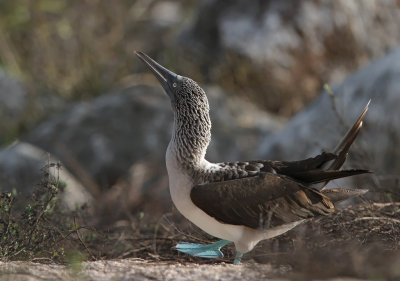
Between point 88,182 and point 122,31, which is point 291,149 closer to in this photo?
point 88,182

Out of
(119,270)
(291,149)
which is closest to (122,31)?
(291,149)

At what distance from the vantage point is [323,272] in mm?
4023

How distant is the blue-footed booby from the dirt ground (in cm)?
20

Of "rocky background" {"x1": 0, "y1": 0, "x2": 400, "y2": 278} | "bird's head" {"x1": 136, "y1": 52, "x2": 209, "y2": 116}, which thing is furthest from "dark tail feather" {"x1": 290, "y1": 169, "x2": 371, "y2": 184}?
"rocky background" {"x1": 0, "y1": 0, "x2": 400, "y2": 278}

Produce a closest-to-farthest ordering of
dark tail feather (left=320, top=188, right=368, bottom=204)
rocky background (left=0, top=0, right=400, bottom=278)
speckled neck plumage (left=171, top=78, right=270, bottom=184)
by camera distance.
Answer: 1. speckled neck plumage (left=171, top=78, right=270, bottom=184)
2. dark tail feather (left=320, top=188, right=368, bottom=204)
3. rocky background (left=0, top=0, right=400, bottom=278)

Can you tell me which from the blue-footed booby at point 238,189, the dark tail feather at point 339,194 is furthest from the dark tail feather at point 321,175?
the dark tail feather at point 339,194

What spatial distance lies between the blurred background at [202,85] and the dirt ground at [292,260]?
7.05 feet

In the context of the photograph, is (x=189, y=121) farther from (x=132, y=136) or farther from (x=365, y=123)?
(x=132, y=136)

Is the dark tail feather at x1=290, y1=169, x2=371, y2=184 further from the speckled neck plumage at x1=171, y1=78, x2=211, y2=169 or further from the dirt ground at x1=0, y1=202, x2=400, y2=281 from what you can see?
the speckled neck plumage at x1=171, y1=78, x2=211, y2=169

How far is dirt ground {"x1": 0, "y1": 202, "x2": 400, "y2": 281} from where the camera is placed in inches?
161

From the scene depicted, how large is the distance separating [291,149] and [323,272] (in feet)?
15.7

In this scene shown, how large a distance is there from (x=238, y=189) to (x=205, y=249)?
25.4 inches

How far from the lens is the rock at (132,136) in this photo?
10422 mm

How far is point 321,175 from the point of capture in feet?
17.1
